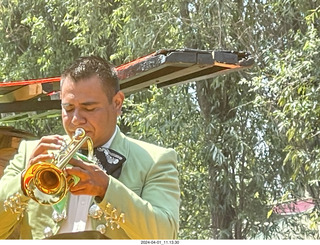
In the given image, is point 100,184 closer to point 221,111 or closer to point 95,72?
point 95,72

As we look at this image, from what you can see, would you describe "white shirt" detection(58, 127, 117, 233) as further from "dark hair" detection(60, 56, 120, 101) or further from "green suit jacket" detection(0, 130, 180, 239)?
"dark hair" detection(60, 56, 120, 101)

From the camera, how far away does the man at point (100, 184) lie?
999 millimetres

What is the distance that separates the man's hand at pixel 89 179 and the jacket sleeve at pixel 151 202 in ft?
0.03

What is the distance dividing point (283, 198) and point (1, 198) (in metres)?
3.87

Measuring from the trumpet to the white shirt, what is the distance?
0.11 feet

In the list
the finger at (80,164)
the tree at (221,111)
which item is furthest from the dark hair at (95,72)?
the tree at (221,111)

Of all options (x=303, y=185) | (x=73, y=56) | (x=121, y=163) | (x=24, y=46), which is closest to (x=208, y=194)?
(x=303, y=185)

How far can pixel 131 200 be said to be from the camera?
1.01m

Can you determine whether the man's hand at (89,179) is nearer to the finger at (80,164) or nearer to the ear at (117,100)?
the finger at (80,164)

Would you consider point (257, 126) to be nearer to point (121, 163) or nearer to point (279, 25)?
point (279, 25)

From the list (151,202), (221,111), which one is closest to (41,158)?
(151,202)

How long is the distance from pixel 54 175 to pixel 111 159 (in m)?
0.08

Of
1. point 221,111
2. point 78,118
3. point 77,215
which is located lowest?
point 77,215

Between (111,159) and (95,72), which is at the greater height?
(95,72)
